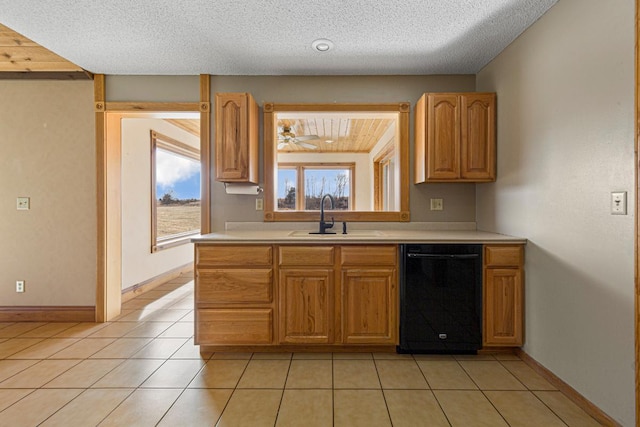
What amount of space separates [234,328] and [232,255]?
1.80ft

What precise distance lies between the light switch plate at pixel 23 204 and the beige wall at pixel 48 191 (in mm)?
38

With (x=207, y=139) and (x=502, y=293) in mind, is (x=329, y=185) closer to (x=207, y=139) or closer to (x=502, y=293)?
(x=207, y=139)

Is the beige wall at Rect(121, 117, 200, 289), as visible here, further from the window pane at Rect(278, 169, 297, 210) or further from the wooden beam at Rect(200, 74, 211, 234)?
the window pane at Rect(278, 169, 297, 210)

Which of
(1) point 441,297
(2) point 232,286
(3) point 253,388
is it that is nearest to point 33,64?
(2) point 232,286

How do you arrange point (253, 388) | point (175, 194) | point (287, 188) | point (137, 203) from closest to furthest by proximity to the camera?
1. point (253, 388)
2. point (137, 203)
3. point (175, 194)
4. point (287, 188)

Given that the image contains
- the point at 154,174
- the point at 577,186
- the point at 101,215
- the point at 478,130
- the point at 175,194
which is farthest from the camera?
the point at 175,194

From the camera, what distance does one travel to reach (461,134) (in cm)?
265

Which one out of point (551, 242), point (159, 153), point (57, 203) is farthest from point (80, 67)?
point (551, 242)

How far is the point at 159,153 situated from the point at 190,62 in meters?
2.19

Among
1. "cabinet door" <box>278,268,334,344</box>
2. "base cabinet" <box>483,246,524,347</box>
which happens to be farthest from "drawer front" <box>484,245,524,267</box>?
"cabinet door" <box>278,268,334,344</box>

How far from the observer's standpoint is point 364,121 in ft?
14.4

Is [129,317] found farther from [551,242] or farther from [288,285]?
[551,242]

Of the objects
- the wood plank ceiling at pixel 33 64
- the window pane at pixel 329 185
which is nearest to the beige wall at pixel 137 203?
the wood plank ceiling at pixel 33 64

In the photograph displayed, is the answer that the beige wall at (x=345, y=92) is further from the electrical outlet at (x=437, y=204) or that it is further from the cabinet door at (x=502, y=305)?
the cabinet door at (x=502, y=305)
